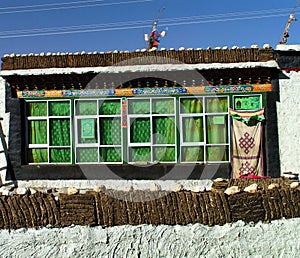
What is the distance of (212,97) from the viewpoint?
8.34 m

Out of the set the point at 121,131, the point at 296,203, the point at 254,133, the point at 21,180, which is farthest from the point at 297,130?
the point at 21,180

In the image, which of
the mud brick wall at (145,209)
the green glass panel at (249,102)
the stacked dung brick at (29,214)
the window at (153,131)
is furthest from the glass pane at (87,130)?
the stacked dung brick at (29,214)

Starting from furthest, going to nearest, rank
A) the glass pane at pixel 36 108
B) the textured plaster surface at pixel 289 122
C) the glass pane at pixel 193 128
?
the glass pane at pixel 36 108 < the glass pane at pixel 193 128 < the textured plaster surface at pixel 289 122

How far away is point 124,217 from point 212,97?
195 inches

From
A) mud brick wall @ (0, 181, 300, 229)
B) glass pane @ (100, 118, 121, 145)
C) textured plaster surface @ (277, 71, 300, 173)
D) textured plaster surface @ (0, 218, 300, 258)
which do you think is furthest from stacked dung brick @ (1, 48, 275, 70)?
textured plaster surface @ (0, 218, 300, 258)

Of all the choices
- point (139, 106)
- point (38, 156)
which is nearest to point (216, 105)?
point (139, 106)

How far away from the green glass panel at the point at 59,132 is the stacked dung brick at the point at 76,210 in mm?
4759

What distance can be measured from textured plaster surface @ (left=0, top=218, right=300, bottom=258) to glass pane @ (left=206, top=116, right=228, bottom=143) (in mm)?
4597

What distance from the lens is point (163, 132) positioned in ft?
27.9

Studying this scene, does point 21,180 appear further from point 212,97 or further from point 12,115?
point 212,97

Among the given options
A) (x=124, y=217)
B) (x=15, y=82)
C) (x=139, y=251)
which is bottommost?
(x=139, y=251)

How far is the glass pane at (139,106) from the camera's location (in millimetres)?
8469

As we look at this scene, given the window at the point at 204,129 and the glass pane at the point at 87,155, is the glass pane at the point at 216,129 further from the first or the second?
the glass pane at the point at 87,155

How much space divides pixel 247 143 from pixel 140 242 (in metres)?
4.93
